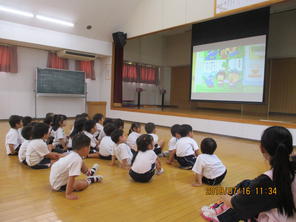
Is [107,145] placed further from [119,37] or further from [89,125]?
[119,37]

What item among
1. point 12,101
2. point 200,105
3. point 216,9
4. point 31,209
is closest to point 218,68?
point 216,9

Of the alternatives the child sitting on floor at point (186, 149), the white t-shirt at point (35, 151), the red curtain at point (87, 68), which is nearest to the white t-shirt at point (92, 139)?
the white t-shirt at point (35, 151)

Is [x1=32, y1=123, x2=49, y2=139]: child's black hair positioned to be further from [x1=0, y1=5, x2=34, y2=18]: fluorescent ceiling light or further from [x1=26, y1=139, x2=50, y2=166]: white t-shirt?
Answer: [x1=0, y1=5, x2=34, y2=18]: fluorescent ceiling light

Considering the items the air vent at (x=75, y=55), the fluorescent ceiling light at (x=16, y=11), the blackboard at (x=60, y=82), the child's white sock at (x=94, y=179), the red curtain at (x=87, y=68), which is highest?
the fluorescent ceiling light at (x=16, y=11)

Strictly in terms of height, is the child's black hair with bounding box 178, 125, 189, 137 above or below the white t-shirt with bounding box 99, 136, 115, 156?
→ above

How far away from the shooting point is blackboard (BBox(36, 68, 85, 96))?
708 centimetres

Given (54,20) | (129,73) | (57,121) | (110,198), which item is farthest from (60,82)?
(110,198)

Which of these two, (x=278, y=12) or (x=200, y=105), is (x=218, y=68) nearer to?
(x=278, y=12)

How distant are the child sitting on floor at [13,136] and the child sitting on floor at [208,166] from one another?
2.44 metres

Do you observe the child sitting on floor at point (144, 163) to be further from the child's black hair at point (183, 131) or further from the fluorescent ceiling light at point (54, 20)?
the fluorescent ceiling light at point (54, 20)

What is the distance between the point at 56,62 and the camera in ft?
24.7

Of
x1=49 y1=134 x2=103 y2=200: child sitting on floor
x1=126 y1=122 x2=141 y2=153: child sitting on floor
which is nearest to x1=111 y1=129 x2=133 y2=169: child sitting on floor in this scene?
x1=126 y1=122 x2=141 y2=153: child sitting on floor

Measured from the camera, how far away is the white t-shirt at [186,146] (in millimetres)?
2715

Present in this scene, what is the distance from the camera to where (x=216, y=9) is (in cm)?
504
